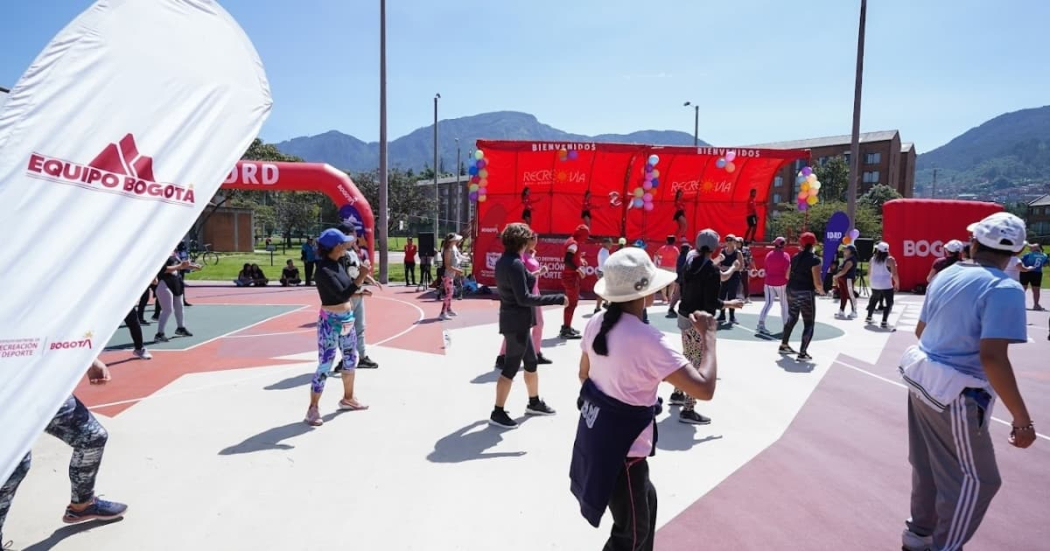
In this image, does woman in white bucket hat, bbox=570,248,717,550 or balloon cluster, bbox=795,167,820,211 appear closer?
woman in white bucket hat, bbox=570,248,717,550

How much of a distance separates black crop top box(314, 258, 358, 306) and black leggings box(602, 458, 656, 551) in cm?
340

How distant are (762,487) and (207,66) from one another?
14.6 feet

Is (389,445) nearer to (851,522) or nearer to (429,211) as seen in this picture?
(851,522)

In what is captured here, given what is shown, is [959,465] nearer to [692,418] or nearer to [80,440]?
[692,418]

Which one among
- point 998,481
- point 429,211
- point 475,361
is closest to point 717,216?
point 475,361

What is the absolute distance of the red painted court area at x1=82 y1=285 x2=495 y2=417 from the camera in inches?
251

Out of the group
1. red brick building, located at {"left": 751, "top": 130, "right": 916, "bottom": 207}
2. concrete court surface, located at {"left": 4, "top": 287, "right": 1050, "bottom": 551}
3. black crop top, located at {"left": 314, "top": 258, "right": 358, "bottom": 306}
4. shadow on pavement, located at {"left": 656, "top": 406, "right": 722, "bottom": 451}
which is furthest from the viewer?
red brick building, located at {"left": 751, "top": 130, "right": 916, "bottom": 207}

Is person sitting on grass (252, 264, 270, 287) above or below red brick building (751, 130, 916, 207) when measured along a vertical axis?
below

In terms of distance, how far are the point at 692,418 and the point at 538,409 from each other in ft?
5.07

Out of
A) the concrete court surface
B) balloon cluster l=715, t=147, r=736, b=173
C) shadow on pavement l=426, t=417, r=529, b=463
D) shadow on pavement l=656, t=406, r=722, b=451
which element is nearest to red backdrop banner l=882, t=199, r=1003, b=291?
balloon cluster l=715, t=147, r=736, b=173

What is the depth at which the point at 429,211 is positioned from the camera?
61000 mm

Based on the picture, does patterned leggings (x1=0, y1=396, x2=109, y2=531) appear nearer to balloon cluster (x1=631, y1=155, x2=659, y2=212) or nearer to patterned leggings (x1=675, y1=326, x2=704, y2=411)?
patterned leggings (x1=675, y1=326, x2=704, y2=411)

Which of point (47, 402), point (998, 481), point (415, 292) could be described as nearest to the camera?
point (47, 402)

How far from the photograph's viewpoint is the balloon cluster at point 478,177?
57.1ft
